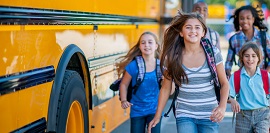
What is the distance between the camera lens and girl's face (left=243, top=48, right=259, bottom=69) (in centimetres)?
663

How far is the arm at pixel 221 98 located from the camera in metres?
5.27

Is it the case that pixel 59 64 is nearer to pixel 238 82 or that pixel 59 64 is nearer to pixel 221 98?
pixel 221 98

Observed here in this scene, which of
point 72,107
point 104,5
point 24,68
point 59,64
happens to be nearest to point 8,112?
point 24,68

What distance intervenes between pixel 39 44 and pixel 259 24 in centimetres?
411

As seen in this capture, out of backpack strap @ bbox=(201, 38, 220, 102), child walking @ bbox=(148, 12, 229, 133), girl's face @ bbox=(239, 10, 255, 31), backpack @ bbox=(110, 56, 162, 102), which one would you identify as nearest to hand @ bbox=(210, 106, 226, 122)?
child walking @ bbox=(148, 12, 229, 133)

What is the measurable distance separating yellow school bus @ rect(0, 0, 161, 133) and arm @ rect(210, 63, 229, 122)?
1.04 m

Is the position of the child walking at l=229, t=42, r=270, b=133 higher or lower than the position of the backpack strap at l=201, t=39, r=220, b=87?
lower

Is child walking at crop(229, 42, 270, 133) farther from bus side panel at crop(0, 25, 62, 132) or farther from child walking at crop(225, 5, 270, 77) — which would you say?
bus side panel at crop(0, 25, 62, 132)

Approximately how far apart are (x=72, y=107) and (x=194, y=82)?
3.28 ft

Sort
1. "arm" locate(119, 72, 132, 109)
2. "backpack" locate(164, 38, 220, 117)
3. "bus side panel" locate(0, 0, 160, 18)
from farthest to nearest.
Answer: "arm" locate(119, 72, 132, 109), "backpack" locate(164, 38, 220, 117), "bus side panel" locate(0, 0, 160, 18)

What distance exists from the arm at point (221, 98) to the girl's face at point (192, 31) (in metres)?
0.26

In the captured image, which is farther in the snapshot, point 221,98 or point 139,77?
point 139,77

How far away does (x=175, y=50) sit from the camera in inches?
220

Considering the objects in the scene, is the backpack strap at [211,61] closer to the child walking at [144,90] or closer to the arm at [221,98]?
the arm at [221,98]
